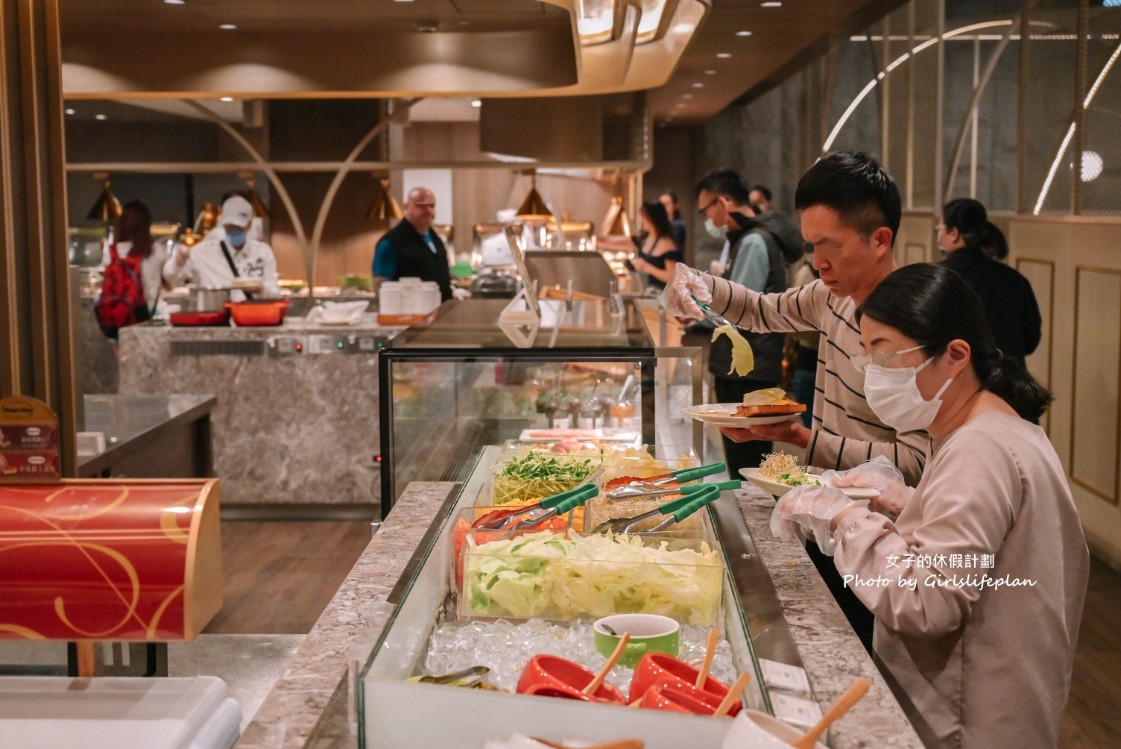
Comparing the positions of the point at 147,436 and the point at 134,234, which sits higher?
the point at 134,234

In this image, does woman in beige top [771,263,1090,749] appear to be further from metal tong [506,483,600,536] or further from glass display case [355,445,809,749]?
metal tong [506,483,600,536]

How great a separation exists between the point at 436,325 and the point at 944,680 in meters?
2.26

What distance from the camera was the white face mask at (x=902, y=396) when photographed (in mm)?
1898

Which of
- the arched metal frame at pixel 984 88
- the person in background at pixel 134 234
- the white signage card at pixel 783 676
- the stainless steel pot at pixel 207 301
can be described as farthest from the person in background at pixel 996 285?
the person in background at pixel 134 234

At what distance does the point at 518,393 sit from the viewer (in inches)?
132

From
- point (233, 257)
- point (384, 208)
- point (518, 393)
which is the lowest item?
point (518, 393)

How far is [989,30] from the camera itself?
717cm

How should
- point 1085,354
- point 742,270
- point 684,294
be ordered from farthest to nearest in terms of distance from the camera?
point 742,270, point 1085,354, point 684,294

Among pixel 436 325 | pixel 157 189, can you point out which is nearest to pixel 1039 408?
pixel 436 325

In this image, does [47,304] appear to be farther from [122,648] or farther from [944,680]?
[944,680]

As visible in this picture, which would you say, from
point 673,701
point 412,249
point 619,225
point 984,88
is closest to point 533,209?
point 619,225

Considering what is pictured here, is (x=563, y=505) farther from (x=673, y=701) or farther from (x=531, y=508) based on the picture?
(x=673, y=701)

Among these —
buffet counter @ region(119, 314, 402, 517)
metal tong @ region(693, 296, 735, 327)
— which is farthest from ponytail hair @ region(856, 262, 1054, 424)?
buffet counter @ region(119, 314, 402, 517)

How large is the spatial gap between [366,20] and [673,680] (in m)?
6.17
